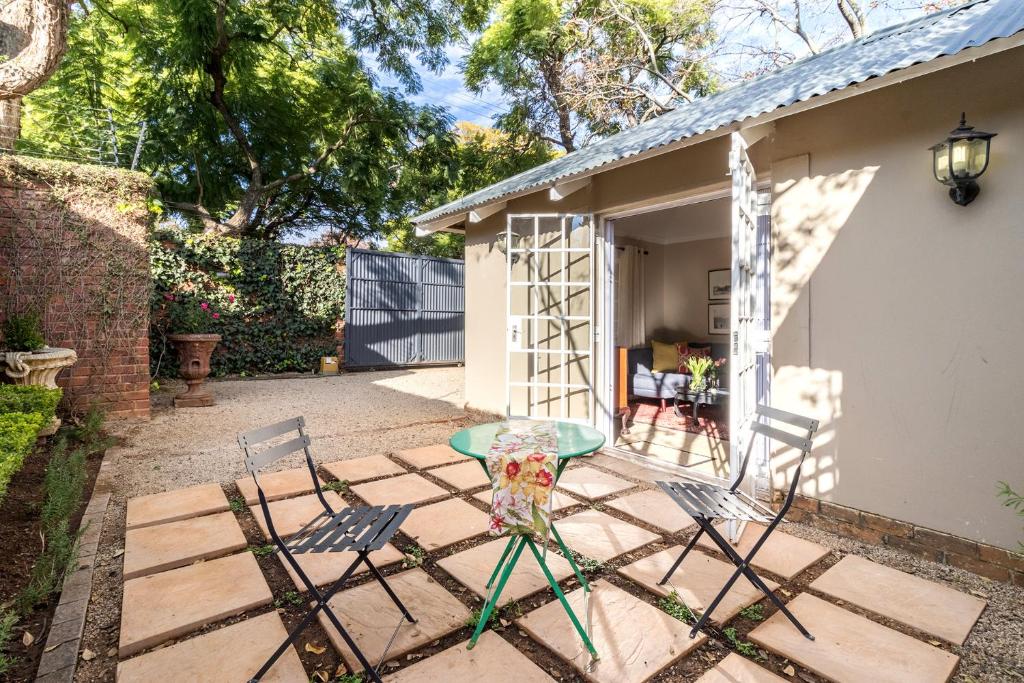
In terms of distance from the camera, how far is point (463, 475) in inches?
147

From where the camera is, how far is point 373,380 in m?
9.15

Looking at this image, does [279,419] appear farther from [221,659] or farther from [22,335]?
[221,659]

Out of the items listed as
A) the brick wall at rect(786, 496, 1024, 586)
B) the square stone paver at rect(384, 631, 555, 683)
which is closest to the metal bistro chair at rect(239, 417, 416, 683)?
the square stone paver at rect(384, 631, 555, 683)

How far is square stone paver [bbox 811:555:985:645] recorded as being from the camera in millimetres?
1986

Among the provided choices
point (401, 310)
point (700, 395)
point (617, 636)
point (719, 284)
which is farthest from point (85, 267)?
point (719, 284)

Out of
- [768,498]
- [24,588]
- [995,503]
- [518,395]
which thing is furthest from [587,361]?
[24,588]

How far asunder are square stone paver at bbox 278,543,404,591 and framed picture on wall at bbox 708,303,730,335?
7020mm

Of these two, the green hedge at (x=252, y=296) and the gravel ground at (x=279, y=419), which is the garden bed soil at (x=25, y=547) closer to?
the gravel ground at (x=279, y=419)

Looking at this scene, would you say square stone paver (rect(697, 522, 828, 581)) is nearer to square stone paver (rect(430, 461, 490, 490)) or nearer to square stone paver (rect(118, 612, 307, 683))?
square stone paver (rect(430, 461, 490, 490))

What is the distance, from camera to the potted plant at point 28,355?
4.11 meters

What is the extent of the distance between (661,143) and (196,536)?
376 centimetres

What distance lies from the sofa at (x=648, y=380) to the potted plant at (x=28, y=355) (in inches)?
A: 232

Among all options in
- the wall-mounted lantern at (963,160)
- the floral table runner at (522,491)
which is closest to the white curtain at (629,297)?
the wall-mounted lantern at (963,160)

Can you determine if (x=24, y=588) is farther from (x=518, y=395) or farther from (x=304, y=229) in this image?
(x=304, y=229)
